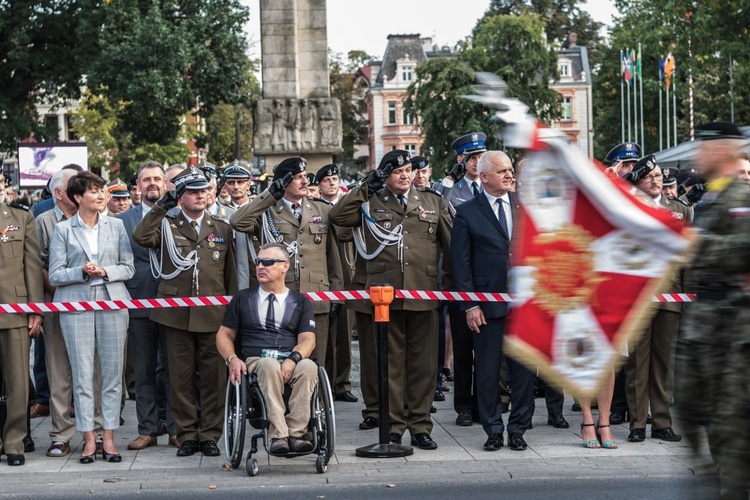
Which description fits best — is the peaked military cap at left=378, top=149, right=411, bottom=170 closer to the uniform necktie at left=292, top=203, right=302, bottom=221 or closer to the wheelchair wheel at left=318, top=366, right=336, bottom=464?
the uniform necktie at left=292, top=203, right=302, bottom=221

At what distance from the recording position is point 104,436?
1007 centimetres

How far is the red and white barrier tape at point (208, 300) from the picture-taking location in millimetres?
10008

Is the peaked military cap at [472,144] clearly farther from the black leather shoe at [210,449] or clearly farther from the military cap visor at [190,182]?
the black leather shoe at [210,449]

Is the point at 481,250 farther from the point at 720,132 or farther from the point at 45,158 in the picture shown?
the point at 45,158

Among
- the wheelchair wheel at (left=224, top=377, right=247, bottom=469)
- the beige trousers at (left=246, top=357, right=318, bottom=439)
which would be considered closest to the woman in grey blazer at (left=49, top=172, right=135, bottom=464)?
the wheelchair wheel at (left=224, top=377, right=247, bottom=469)

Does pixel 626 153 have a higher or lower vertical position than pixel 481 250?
higher

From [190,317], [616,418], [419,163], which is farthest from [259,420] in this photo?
[419,163]

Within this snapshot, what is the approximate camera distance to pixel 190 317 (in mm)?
10297

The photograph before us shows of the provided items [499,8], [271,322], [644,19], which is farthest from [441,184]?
[499,8]

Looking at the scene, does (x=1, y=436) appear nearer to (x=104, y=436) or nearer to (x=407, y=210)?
(x=104, y=436)

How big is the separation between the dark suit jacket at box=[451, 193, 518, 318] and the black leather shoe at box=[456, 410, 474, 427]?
1.63 meters

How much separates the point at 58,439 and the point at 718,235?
6113 millimetres

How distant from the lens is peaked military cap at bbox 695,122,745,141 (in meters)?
6.55

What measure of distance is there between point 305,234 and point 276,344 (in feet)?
4.80
